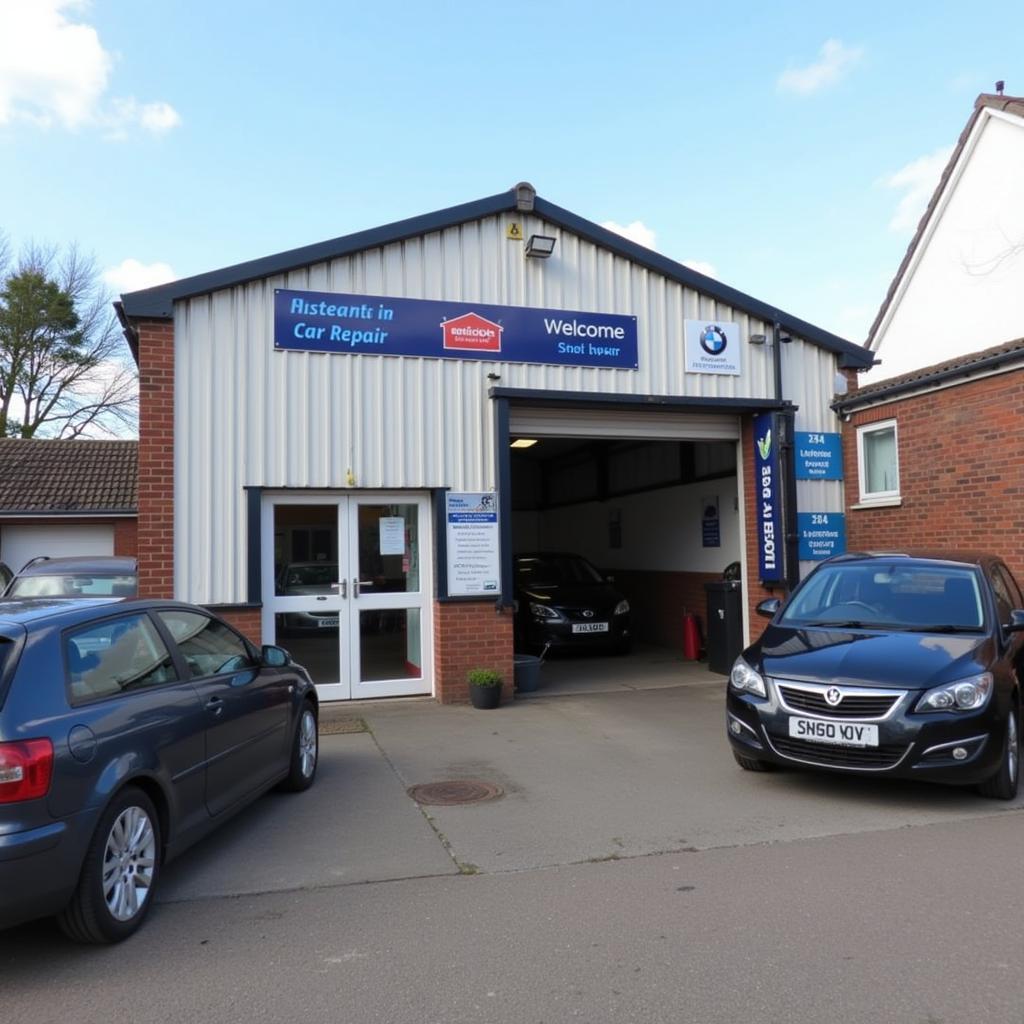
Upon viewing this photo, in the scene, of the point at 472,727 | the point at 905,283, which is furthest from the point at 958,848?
the point at 905,283

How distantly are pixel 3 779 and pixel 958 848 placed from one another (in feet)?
15.3

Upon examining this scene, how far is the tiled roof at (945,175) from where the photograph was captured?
17.5 meters

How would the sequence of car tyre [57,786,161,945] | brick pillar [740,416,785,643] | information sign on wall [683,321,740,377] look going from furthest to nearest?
brick pillar [740,416,785,643]
information sign on wall [683,321,740,377]
car tyre [57,786,161,945]

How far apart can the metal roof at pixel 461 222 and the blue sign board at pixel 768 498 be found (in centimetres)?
134

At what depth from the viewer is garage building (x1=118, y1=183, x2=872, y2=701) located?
8781mm

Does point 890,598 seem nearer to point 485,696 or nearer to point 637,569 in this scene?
point 485,696

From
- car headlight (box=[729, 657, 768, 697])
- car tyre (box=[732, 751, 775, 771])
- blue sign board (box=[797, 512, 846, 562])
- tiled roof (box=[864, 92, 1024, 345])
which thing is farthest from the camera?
tiled roof (box=[864, 92, 1024, 345])

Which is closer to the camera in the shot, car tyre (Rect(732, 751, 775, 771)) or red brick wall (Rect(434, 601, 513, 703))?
car tyre (Rect(732, 751, 775, 771))

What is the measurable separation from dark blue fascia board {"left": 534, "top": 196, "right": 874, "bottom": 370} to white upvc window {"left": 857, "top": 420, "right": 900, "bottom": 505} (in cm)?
99

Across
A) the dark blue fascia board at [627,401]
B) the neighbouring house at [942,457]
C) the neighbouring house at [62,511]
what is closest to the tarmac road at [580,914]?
the neighbouring house at [942,457]

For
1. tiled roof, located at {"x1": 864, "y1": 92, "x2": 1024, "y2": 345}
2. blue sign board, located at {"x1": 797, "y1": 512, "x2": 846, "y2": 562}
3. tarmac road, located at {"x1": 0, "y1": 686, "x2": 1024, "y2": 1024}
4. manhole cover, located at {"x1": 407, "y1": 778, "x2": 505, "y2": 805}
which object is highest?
tiled roof, located at {"x1": 864, "y1": 92, "x2": 1024, "y2": 345}

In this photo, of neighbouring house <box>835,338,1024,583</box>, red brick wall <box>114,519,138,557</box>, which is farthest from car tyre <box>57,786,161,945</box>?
red brick wall <box>114,519,138,557</box>

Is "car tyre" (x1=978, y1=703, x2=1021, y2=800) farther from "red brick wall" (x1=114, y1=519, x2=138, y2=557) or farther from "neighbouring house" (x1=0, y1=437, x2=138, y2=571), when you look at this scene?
"red brick wall" (x1=114, y1=519, x2=138, y2=557)

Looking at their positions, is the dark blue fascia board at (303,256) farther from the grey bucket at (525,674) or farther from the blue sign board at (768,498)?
the grey bucket at (525,674)
